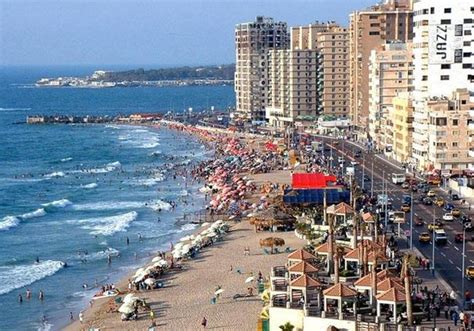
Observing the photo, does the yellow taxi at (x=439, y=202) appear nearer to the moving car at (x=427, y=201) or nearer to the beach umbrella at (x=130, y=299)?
the moving car at (x=427, y=201)

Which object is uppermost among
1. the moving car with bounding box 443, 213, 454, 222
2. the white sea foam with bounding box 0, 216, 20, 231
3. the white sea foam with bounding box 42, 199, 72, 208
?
the moving car with bounding box 443, 213, 454, 222

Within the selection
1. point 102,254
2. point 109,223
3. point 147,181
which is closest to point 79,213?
point 109,223

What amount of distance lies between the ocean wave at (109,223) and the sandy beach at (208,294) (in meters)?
9.35

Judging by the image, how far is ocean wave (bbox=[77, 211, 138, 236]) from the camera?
6685 cm

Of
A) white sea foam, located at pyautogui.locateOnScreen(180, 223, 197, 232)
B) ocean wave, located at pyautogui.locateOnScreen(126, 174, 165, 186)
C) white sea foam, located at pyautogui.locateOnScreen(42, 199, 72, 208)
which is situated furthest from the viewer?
ocean wave, located at pyautogui.locateOnScreen(126, 174, 165, 186)

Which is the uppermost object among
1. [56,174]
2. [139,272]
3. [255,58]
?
[255,58]

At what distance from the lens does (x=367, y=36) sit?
391 feet

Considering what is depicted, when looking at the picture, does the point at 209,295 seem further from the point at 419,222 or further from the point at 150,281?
the point at 419,222

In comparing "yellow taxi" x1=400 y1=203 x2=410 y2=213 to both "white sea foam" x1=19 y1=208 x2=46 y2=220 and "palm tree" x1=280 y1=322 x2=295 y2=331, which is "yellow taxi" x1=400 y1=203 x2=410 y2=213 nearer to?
"white sea foam" x1=19 y1=208 x2=46 y2=220

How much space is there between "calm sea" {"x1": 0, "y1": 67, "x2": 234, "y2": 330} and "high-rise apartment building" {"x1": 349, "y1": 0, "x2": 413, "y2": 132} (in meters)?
20.2

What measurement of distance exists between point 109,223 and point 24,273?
1553 cm

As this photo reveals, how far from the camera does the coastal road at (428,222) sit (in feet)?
148

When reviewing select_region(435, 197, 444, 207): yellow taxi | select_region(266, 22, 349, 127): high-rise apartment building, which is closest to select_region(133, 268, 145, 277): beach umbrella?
select_region(435, 197, 444, 207): yellow taxi

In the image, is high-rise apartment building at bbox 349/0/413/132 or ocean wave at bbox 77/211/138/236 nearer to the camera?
ocean wave at bbox 77/211/138/236
